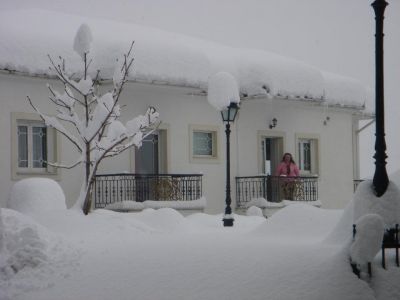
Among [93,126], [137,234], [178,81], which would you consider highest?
[178,81]

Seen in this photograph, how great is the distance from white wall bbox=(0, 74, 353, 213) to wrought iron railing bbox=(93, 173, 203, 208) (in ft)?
1.74

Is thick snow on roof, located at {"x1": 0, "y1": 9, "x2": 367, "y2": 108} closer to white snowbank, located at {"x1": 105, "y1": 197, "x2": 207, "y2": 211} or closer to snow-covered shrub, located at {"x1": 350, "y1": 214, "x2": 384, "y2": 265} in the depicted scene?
white snowbank, located at {"x1": 105, "y1": 197, "x2": 207, "y2": 211}

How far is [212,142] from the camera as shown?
85.3 feet

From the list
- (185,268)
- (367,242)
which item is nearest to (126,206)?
(185,268)

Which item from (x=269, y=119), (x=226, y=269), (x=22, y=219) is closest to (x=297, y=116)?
(x=269, y=119)

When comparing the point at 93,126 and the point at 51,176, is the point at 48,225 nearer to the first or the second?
the point at 93,126

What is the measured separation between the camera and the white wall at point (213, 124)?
21344 mm

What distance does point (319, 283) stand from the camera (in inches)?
317

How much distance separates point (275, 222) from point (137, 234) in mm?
2654

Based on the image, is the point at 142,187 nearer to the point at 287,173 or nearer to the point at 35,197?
the point at 287,173

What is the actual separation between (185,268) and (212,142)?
56.6 feet

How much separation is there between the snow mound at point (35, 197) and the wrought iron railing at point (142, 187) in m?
5.31

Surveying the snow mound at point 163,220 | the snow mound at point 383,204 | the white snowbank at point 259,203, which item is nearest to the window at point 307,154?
the white snowbank at point 259,203

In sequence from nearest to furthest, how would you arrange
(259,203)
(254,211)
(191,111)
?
1. (254,211)
2. (191,111)
3. (259,203)
